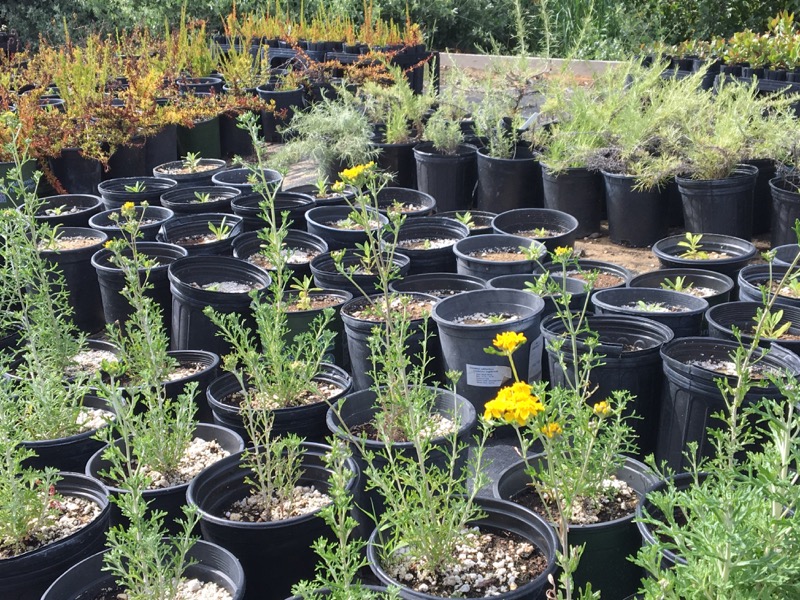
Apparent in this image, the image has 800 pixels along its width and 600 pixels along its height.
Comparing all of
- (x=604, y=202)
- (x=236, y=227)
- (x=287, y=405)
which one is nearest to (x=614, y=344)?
(x=287, y=405)

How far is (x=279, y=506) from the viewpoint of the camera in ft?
8.03

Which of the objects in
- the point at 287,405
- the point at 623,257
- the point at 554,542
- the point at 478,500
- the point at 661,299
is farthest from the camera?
the point at 623,257

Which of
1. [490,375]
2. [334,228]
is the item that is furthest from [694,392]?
[334,228]

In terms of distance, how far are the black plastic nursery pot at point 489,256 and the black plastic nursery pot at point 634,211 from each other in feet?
3.33

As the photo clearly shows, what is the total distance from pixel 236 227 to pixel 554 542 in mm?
2766

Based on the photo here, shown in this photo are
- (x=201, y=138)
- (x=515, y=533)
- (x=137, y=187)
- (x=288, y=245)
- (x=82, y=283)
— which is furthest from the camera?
(x=201, y=138)

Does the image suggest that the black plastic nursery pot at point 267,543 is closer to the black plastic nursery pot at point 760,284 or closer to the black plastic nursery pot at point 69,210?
the black plastic nursery pot at point 760,284

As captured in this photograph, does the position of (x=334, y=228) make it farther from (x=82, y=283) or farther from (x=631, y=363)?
(x=631, y=363)

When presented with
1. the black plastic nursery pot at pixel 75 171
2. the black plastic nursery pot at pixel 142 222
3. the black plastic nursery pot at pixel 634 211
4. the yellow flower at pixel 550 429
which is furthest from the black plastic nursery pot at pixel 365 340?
the black plastic nursery pot at pixel 75 171

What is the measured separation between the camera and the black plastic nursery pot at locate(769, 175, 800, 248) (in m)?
4.44

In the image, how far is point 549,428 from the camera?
5.08ft

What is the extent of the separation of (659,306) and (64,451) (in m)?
2.26

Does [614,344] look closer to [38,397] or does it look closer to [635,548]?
[635,548]

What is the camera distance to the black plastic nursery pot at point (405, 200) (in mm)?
4879
